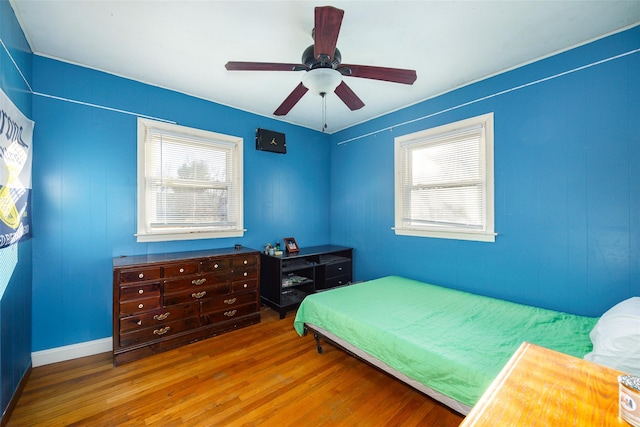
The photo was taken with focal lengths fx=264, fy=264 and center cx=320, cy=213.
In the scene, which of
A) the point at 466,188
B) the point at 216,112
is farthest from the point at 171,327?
the point at 466,188

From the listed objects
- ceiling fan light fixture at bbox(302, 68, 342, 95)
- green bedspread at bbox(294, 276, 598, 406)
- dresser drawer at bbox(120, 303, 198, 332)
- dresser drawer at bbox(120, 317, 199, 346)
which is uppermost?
ceiling fan light fixture at bbox(302, 68, 342, 95)

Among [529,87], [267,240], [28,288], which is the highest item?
[529,87]

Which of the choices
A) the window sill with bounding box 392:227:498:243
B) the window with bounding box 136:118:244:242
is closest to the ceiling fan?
the window with bounding box 136:118:244:242

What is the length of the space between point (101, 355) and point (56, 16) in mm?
2904

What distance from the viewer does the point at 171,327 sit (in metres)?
2.63

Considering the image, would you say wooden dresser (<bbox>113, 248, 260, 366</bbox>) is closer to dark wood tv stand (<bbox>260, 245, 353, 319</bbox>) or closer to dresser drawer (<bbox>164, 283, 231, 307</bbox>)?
dresser drawer (<bbox>164, 283, 231, 307</bbox>)

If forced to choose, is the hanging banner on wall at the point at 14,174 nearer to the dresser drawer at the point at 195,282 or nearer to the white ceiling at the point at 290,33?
the white ceiling at the point at 290,33

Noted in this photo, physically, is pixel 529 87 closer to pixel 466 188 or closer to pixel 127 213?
pixel 466 188

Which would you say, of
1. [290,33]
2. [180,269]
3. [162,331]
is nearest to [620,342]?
[290,33]

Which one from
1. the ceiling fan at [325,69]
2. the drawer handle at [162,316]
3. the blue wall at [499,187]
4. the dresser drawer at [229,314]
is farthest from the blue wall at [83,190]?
the ceiling fan at [325,69]

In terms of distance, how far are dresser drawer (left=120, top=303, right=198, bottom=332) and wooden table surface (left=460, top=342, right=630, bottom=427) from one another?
2.71 metres

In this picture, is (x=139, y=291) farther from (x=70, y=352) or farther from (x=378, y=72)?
(x=378, y=72)

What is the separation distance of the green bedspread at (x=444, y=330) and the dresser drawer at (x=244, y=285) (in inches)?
32.3

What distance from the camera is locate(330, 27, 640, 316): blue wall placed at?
6.68 feet
